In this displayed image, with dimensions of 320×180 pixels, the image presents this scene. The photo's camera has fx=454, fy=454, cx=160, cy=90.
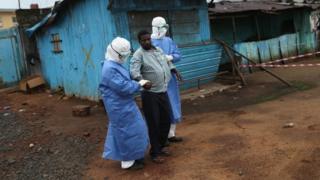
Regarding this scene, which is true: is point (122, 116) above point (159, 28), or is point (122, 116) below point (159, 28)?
below

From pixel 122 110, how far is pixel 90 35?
5.59 meters

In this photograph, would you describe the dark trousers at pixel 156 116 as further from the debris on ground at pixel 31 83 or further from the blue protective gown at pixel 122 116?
the debris on ground at pixel 31 83

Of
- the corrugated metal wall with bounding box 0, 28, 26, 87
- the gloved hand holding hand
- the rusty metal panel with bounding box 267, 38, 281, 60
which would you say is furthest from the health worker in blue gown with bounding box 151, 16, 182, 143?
the rusty metal panel with bounding box 267, 38, 281, 60

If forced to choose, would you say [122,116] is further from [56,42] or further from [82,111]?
[56,42]

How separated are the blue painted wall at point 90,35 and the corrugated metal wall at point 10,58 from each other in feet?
5.64

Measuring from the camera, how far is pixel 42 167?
6176 mm

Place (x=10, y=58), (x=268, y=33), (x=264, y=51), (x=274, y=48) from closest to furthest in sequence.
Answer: (x=10, y=58), (x=264, y=51), (x=274, y=48), (x=268, y=33)

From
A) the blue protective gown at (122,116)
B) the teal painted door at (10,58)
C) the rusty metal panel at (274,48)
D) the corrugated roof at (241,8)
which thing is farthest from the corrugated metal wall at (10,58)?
the blue protective gown at (122,116)

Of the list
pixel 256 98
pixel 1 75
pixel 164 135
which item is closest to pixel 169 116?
pixel 164 135

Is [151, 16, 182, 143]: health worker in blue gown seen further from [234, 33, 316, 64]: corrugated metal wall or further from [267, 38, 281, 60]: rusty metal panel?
[267, 38, 281, 60]: rusty metal panel

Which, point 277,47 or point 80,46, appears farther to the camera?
point 277,47

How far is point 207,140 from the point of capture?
6.57 meters

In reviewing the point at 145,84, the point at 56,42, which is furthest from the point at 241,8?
the point at 145,84

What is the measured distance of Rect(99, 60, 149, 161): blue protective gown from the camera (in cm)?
515
